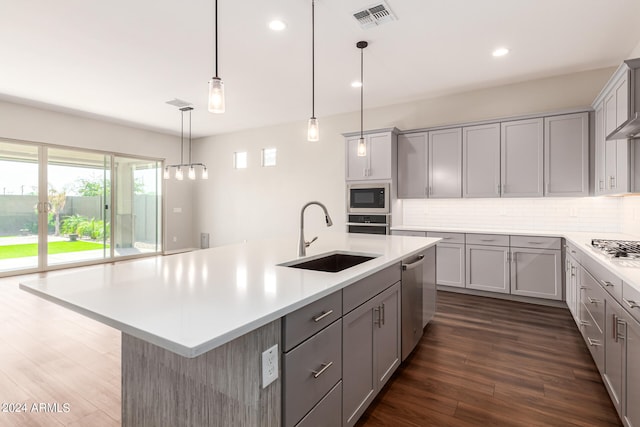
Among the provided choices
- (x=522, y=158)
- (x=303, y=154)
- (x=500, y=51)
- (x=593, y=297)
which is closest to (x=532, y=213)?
(x=522, y=158)

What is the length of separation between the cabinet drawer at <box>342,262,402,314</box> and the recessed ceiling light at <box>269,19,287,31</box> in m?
2.35

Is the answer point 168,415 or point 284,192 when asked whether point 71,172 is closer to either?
point 284,192

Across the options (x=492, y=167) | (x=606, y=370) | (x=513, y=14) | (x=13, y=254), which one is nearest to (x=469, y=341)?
(x=606, y=370)

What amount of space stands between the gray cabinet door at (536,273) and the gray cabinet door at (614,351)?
6.42 ft

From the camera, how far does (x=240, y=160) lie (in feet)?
23.9

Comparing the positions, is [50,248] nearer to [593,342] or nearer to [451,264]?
[451,264]

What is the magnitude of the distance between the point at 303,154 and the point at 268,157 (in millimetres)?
953

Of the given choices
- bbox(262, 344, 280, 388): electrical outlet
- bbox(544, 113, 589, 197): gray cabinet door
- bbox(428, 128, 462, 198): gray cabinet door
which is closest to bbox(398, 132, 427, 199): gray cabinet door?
bbox(428, 128, 462, 198): gray cabinet door

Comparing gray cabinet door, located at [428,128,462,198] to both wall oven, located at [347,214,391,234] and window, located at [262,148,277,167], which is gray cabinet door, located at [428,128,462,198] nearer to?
wall oven, located at [347,214,391,234]

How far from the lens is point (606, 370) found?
1999mm

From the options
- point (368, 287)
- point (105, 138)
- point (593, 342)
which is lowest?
point (593, 342)

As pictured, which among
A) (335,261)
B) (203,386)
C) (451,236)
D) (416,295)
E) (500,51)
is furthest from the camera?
(451,236)

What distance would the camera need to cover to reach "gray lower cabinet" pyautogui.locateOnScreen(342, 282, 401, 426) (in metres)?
1.62

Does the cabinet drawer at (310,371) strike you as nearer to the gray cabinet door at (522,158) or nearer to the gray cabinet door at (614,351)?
the gray cabinet door at (614,351)
